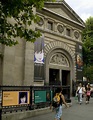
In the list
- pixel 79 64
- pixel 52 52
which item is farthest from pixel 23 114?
pixel 79 64

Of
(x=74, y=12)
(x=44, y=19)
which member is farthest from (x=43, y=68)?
(x=74, y=12)

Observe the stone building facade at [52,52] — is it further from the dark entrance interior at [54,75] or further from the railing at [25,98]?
the railing at [25,98]

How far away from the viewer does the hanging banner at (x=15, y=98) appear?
11.8 meters

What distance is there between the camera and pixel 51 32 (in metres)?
29.7

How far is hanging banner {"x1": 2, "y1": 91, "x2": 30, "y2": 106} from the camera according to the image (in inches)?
463

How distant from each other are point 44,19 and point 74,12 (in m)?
6.78

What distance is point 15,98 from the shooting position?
1235 centimetres

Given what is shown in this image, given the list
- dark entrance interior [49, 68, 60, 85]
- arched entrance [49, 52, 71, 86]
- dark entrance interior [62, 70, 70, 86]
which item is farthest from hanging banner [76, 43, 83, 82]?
dark entrance interior [49, 68, 60, 85]

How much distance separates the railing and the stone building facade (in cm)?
678

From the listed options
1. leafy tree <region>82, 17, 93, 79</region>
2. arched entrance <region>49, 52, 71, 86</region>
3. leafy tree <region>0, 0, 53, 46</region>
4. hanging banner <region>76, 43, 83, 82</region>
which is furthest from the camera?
leafy tree <region>82, 17, 93, 79</region>

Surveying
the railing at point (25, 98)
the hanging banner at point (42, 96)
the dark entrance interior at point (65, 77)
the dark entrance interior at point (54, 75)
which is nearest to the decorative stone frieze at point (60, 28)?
the dark entrance interior at point (54, 75)

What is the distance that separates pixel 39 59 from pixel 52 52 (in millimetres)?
4052

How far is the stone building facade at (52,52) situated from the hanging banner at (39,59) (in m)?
0.58

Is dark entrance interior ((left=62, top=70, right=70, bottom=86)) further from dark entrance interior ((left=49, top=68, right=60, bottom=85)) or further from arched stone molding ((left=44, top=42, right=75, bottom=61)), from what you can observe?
arched stone molding ((left=44, top=42, right=75, bottom=61))
